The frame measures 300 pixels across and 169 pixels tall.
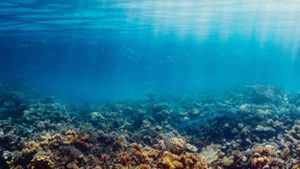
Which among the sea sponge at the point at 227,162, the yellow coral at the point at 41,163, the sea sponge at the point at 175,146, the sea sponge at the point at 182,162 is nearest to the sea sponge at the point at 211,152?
the sea sponge at the point at 227,162

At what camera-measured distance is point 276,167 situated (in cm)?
936

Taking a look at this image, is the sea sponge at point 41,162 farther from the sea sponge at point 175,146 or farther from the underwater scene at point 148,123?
the sea sponge at point 175,146

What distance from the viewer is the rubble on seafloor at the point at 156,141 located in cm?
970

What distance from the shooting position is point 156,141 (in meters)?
13.3

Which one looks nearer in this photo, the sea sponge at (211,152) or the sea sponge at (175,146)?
the sea sponge at (175,146)

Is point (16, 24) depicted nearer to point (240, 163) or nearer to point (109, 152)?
point (109, 152)

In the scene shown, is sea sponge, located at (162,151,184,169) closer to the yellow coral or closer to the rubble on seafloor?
the rubble on seafloor

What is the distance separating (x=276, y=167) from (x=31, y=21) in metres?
26.2

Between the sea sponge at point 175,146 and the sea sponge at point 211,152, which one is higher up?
the sea sponge at point 175,146

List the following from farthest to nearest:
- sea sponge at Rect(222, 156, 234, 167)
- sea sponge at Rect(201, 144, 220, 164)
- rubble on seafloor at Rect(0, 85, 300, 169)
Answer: sea sponge at Rect(201, 144, 220, 164)
sea sponge at Rect(222, 156, 234, 167)
rubble on seafloor at Rect(0, 85, 300, 169)

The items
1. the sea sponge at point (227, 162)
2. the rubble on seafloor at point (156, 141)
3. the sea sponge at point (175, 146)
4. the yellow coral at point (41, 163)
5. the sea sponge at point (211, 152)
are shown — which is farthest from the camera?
the sea sponge at point (211, 152)

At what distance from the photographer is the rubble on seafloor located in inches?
382

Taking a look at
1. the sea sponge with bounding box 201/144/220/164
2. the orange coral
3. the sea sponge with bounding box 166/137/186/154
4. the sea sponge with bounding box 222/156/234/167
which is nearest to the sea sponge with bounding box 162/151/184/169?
the sea sponge with bounding box 222/156/234/167

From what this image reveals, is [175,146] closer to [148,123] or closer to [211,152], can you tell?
[211,152]
